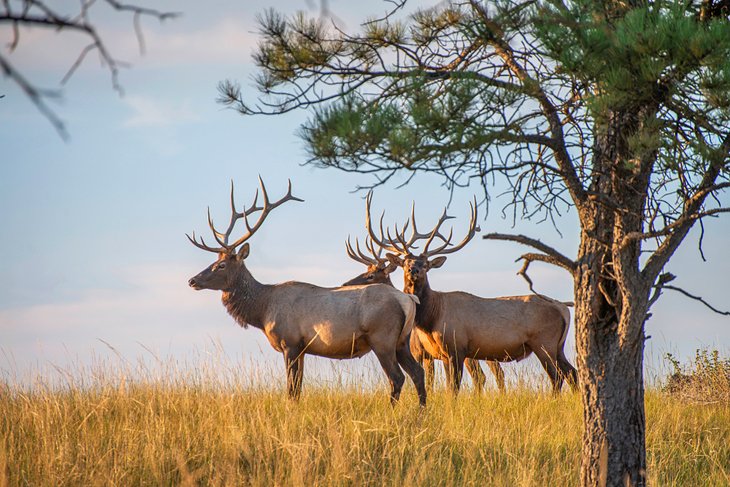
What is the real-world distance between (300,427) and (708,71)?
4767 mm

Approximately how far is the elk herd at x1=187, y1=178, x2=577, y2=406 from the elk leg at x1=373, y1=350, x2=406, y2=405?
12 mm

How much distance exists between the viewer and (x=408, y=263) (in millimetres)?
11719

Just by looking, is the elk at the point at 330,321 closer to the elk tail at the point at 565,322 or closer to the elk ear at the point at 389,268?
the elk ear at the point at 389,268

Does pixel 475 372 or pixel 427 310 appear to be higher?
pixel 427 310

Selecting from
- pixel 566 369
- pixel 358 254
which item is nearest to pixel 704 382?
pixel 566 369


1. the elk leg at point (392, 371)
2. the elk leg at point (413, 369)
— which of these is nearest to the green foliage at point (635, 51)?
the elk leg at point (392, 371)

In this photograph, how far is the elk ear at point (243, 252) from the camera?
1118 cm

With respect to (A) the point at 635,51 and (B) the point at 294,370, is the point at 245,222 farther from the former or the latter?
(A) the point at 635,51

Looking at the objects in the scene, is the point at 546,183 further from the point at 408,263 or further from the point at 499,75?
the point at 408,263

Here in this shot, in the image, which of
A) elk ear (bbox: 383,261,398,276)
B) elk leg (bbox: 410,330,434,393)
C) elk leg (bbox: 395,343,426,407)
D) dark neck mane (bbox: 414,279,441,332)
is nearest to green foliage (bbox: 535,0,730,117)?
elk leg (bbox: 395,343,426,407)

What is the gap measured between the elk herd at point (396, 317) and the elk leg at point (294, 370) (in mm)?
13

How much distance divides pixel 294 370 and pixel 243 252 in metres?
1.89

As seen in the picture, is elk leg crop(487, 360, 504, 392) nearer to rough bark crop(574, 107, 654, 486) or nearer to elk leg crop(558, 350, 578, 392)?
elk leg crop(558, 350, 578, 392)

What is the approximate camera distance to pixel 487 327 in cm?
1182
